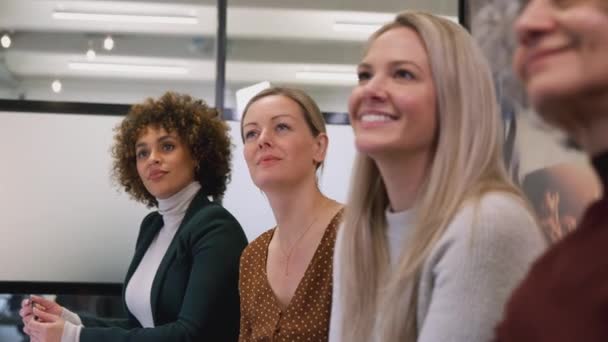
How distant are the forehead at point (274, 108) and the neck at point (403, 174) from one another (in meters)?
0.64

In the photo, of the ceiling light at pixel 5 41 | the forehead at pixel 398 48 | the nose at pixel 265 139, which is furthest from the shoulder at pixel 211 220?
the ceiling light at pixel 5 41

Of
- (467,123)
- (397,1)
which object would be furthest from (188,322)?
(397,1)

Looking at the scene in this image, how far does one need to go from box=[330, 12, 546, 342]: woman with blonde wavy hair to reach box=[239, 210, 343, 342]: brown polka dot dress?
0.24m

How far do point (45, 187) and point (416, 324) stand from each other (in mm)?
2264

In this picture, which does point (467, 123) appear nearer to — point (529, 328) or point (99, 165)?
point (529, 328)

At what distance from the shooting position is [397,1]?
3.34m

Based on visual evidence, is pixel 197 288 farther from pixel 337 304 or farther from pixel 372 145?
pixel 372 145

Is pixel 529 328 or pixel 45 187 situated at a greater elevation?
pixel 529 328

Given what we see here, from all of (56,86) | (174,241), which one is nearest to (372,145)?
(174,241)

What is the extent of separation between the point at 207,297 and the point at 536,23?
144 cm

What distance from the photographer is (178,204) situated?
90.0 inches

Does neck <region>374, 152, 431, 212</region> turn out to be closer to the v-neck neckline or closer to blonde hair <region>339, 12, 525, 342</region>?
blonde hair <region>339, 12, 525, 342</region>

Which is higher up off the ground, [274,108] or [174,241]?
[274,108]

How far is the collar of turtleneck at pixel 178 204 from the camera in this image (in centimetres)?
229
